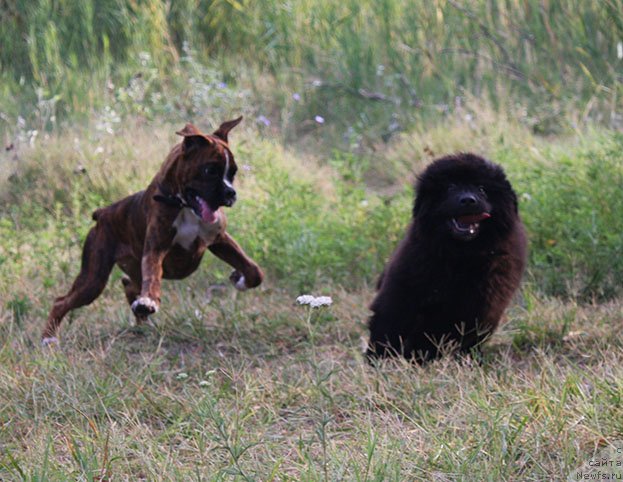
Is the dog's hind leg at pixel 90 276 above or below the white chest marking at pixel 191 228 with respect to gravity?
below

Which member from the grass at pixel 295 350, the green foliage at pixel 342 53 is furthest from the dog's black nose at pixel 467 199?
the green foliage at pixel 342 53

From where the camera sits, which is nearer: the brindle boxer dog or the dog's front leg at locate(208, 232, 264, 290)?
the brindle boxer dog

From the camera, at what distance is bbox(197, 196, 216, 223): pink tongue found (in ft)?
16.1

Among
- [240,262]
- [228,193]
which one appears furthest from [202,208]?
[240,262]

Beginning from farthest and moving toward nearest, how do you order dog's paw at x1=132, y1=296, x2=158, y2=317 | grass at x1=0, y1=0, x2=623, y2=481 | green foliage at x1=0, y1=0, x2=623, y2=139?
green foliage at x1=0, y1=0, x2=623, y2=139 < dog's paw at x1=132, y1=296, x2=158, y2=317 < grass at x1=0, y1=0, x2=623, y2=481

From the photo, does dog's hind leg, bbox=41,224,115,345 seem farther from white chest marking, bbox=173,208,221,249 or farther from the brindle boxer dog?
white chest marking, bbox=173,208,221,249

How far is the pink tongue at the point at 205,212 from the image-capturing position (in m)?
4.90

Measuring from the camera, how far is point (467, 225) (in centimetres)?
494

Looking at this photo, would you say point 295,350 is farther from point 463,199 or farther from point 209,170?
point 463,199

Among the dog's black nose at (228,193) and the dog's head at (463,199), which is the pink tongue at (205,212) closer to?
the dog's black nose at (228,193)

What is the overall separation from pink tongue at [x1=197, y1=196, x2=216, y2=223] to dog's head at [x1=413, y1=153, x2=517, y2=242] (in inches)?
40.2

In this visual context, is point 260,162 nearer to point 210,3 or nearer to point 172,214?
point 172,214

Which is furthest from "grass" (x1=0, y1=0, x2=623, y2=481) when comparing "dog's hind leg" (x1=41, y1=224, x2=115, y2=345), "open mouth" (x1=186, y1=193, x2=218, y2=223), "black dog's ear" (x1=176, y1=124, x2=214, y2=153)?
"black dog's ear" (x1=176, y1=124, x2=214, y2=153)

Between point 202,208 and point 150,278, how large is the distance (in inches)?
16.0
